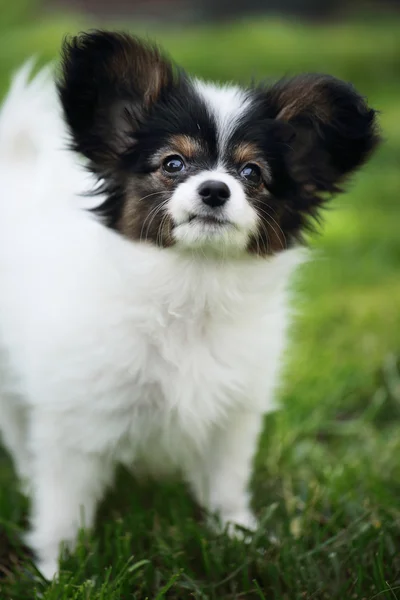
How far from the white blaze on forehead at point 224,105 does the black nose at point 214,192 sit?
0.19 metres

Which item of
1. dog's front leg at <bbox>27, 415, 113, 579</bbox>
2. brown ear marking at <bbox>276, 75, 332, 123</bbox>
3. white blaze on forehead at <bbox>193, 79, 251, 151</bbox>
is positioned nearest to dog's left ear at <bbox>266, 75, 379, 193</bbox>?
brown ear marking at <bbox>276, 75, 332, 123</bbox>

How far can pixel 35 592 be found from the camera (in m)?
2.34

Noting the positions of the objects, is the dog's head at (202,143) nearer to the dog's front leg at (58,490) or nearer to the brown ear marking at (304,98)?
the brown ear marking at (304,98)

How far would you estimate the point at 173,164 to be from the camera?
241 cm

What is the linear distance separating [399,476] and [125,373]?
140 centimetres

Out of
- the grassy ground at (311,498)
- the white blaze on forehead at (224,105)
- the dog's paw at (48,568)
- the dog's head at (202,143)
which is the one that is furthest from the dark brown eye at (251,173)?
the dog's paw at (48,568)

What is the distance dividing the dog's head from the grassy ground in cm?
34

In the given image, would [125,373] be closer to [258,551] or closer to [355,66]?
[258,551]

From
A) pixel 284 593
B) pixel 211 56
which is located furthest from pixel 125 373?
pixel 211 56

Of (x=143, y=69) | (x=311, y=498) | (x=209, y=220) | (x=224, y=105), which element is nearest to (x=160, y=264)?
(x=209, y=220)

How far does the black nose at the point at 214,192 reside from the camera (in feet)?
7.39

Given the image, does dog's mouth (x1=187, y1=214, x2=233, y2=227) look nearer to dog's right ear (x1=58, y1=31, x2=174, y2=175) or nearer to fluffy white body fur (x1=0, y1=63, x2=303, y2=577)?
fluffy white body fur (x1=0, y1=63, x2=303, y2=577)

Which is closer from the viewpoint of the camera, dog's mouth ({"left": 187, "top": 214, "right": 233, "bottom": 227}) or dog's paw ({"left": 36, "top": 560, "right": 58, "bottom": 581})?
dog's mouth ({"left": 187, "top": 214, "right": 233, "bottom": 227})

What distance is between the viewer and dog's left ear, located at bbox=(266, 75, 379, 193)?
8.31 ft
